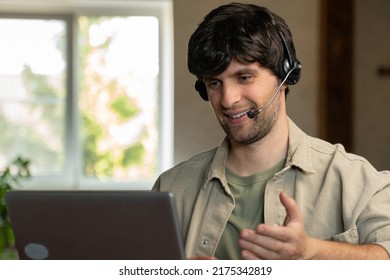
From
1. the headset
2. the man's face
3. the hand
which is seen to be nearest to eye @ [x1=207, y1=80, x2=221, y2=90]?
the man's face

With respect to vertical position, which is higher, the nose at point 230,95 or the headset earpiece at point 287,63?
the headset earpiece at point 287,63

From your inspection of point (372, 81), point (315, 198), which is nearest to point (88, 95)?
point (372, 81)

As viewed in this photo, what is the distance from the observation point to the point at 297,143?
5.55 feet

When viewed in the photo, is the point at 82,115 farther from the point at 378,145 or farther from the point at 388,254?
the point at 388,254

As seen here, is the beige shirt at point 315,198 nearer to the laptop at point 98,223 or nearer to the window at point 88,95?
the laptop at point 98,223

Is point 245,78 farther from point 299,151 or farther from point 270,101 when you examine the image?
point 299,151

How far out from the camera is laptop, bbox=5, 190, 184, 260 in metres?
1.11

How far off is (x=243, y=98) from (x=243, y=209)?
0.25 meters

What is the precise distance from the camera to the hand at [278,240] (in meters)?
1.19

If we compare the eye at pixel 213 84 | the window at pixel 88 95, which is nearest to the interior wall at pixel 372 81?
the window at pixel 88 95

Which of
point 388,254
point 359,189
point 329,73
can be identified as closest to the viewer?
point 388,254

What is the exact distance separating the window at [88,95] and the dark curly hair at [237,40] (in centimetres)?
272
